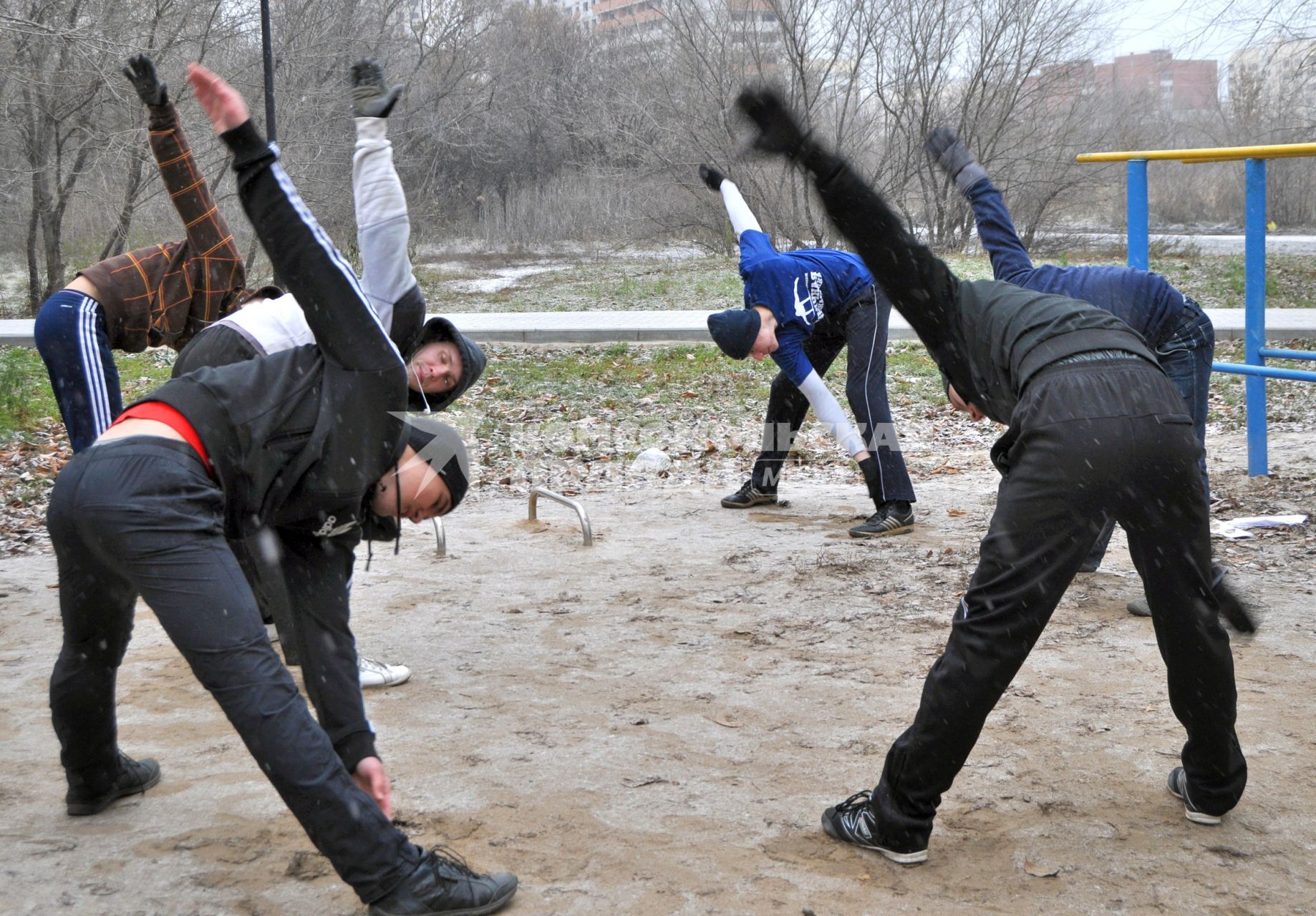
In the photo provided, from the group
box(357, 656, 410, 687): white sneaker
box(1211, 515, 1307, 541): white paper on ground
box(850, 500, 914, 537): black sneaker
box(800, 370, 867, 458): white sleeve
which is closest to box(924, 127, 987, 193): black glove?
box(800, 370, 867, 458): white sleeve

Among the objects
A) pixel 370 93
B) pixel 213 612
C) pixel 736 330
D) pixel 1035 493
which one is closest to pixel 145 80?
pixel 370 93

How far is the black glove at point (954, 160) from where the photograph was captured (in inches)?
165

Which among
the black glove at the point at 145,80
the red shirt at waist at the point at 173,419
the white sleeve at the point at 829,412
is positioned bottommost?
the white sleeve at the point at 829,412

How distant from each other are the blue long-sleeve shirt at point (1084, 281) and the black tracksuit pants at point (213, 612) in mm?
2773

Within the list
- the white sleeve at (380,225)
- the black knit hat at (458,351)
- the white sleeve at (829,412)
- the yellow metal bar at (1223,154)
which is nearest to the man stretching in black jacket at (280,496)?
the white sleeve at (380,225)

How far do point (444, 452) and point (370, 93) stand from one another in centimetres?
107

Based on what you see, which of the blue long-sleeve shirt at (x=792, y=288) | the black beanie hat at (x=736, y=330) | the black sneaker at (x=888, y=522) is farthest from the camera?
the black sneaker at (x=888, y=522)

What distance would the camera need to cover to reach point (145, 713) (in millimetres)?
4004

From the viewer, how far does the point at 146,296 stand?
4242 millimetres

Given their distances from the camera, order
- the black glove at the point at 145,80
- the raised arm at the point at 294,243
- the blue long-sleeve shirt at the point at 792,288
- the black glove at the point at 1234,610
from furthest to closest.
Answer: the blue long-sleeve shirt at the point at 792,288 → the black glove at the point at 145,80 → the black glove at the point at 1234,610 → the raised arm at the point at 294,243

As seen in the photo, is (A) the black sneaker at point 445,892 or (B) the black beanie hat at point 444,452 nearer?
(A) the black sneaker at point 445,892

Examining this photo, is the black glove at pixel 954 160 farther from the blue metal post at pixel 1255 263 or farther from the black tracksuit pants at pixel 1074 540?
the blue metal post at pixel 1255 263

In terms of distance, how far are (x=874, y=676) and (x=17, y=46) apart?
12279mm

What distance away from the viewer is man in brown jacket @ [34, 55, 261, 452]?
13.5 ft
